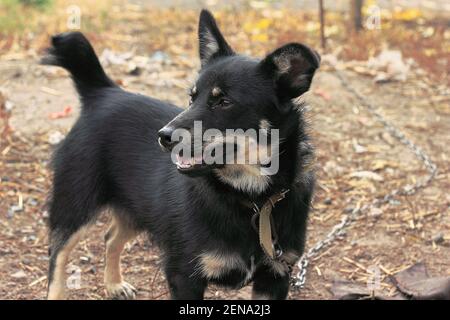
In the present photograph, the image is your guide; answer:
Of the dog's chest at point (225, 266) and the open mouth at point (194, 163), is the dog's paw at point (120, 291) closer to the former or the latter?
the dog's chest at point (225, 266)

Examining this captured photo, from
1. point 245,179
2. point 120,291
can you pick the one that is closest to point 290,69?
point 245,179

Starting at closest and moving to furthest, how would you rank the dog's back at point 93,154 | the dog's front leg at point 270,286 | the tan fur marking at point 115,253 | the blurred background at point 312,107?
the dog's front leg at point 270,286
the dog's back at point 93,154
the tan fur marking at point 115,253
the blurred background at point 312,107

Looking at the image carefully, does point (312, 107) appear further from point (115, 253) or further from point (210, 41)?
point (115, 253)

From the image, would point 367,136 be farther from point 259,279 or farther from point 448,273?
point 259,279

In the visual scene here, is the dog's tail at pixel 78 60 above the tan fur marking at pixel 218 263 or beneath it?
above

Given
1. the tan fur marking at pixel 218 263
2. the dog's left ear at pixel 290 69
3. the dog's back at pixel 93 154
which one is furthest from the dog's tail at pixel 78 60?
the tan fur marking at pixel 218 263

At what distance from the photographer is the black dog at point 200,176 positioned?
3.73 meters

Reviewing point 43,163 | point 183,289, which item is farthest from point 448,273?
point 43,163

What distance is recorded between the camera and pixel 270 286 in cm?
413

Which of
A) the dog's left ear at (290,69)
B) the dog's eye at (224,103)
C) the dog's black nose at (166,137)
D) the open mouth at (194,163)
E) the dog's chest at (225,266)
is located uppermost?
the dog's left ear at (290,69)

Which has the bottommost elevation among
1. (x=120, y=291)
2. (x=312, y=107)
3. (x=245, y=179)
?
(x=120, y=291)

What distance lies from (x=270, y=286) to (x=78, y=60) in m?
1.84
